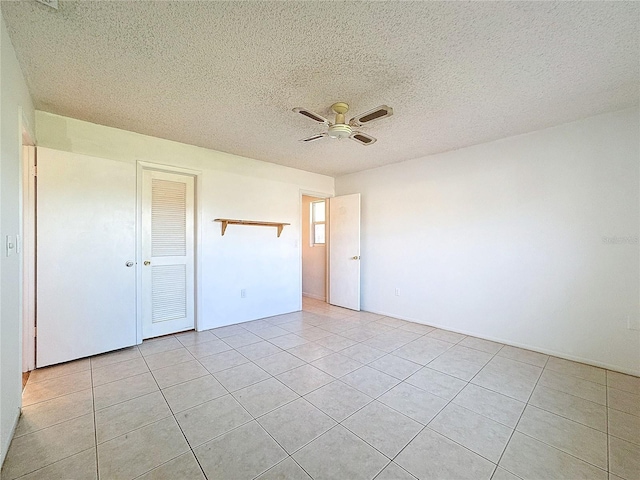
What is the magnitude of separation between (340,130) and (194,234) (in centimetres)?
244

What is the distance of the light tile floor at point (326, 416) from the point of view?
4.90 ft

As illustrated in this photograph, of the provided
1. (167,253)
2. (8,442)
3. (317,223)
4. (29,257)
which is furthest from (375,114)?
(317,223)

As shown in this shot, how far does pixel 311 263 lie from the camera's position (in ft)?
19.9

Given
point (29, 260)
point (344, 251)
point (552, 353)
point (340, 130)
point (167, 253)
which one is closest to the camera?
point (340, 130)

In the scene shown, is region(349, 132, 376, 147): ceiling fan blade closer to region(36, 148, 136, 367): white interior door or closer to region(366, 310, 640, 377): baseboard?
region(36, 148, 136, 367): white interior door

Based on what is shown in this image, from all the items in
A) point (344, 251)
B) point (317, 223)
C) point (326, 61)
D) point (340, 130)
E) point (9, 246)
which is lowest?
point (344, 251)

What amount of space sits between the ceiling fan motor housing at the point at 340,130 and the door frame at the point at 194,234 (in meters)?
2.13

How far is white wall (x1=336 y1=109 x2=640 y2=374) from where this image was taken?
8.54ft

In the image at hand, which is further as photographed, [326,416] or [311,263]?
[311,263]

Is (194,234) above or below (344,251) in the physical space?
above

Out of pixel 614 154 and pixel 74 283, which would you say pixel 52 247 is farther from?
pixel 614 154

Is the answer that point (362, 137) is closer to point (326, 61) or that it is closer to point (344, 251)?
point (326, 61)

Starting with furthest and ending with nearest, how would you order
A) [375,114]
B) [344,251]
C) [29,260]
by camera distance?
[344,251], [29,260], [375,114]

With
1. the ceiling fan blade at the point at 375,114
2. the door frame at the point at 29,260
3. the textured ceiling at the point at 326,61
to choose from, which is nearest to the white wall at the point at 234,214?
the textured ceiling at the point at 326,61
